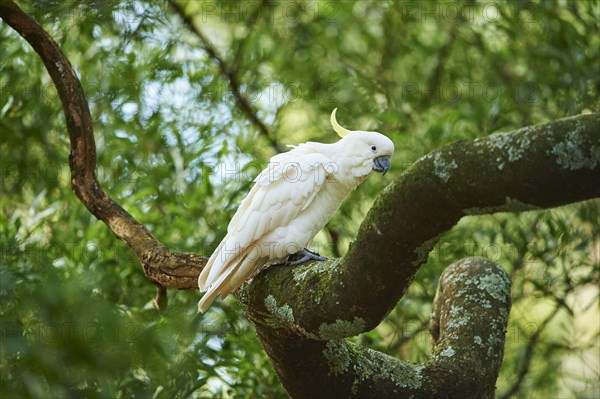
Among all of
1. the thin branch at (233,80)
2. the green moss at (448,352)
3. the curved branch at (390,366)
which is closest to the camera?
the curved branch at (390,366)

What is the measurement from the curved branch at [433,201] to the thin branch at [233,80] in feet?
8.62

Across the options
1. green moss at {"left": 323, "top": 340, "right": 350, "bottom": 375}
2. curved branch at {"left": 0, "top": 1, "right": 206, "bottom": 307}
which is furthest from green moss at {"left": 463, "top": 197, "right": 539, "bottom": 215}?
curved branch at {"left": 0, "top": 1, "right": 206, "bottom": 307}

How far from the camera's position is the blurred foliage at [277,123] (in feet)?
12.7

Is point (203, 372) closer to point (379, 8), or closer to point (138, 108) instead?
point (138, 108)

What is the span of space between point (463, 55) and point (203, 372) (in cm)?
320

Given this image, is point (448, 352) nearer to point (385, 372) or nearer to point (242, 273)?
point (385, 372)

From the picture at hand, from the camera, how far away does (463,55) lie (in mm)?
5500

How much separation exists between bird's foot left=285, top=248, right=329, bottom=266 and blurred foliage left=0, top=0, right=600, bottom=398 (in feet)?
2.70

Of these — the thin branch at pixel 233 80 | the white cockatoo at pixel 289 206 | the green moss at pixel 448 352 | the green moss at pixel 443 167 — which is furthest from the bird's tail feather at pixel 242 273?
the thin branch at pixel 233 80

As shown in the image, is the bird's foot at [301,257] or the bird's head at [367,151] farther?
the bird's head at [367,151]

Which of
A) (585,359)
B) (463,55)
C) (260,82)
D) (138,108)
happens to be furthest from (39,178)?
(585,359)

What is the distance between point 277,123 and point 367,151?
6.53 feet

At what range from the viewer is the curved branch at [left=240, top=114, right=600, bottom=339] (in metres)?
1.55

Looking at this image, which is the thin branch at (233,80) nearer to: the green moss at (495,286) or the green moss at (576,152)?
the green moss at (495,286)
